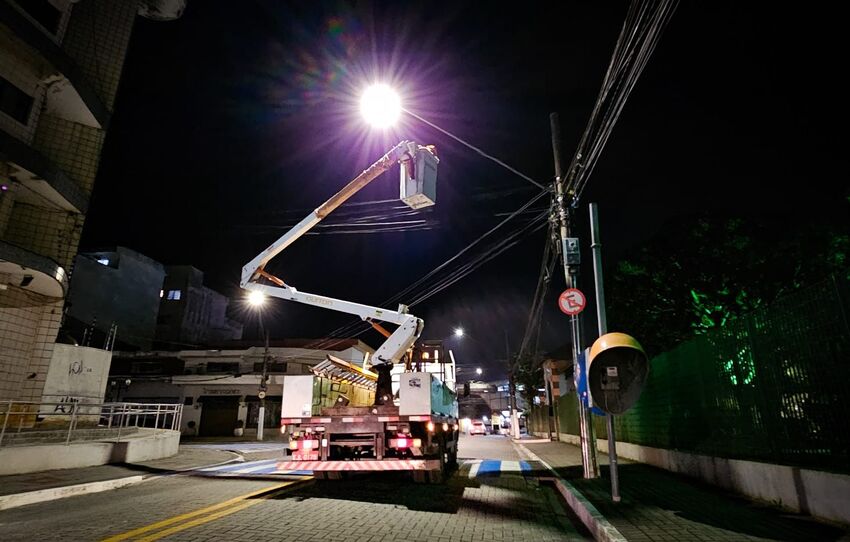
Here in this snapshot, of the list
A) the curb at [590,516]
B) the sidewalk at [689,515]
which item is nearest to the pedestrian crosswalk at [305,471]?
the curb at [590,516]

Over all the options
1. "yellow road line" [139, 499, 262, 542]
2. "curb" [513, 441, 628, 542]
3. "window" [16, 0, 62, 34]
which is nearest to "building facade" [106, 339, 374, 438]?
"window" [16, 0, 62, 34]

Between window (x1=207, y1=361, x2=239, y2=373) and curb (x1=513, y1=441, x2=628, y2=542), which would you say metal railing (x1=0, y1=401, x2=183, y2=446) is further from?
window (x1=207, y1=361, x2=239, y2=373)

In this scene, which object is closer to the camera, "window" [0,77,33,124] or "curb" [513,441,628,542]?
"curb" [513,441,628,542]

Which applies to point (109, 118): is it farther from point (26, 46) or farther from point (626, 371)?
point (626, 371)

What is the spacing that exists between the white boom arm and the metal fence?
213 inches

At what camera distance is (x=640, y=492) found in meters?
7.30

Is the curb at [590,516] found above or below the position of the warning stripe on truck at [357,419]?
below

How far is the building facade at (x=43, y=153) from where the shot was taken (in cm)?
1358

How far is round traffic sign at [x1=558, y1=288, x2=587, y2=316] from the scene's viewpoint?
9.25m

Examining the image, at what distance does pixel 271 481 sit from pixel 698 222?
15269mm

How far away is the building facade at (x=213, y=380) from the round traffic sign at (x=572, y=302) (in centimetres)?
3283

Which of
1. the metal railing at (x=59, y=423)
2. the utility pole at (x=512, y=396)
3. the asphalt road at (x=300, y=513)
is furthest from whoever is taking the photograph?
the utility pole at (x=512, y=396)

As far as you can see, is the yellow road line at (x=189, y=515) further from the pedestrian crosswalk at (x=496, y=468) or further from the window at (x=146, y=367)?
the window at (x=146, y=367)

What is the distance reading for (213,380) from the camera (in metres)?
41.3
